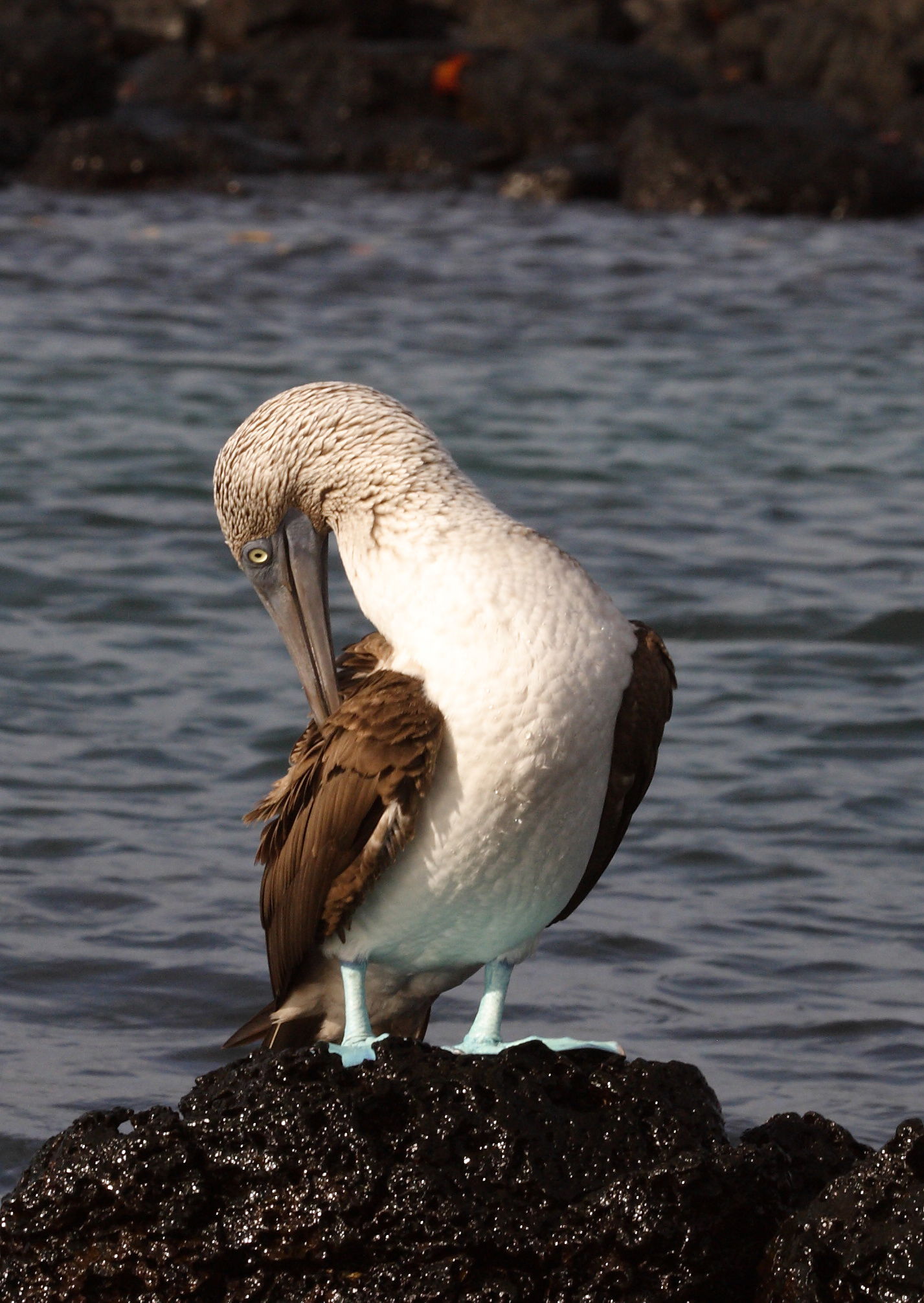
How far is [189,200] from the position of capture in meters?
23.3

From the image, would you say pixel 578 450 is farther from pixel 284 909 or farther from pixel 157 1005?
pixel 284 909

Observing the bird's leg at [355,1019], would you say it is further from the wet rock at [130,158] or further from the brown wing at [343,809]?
the wet rock at [130,158]

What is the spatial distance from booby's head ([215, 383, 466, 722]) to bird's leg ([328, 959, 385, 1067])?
0.56 meters

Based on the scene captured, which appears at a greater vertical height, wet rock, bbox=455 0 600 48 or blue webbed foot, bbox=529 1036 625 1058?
wet rock, bbox=455 0 600 48

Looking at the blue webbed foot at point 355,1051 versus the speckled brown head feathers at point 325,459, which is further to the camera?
the speckled brown head feathers at point 325,459

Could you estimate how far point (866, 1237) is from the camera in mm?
3621

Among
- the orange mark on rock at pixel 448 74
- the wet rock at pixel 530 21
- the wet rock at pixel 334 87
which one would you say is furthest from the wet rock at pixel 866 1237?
the wet rock at pixel 530 21

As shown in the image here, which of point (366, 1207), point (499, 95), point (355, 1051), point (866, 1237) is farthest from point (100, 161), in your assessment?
point (866, 1237)

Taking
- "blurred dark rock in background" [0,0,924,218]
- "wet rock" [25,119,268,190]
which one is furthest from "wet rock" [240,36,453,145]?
"wet rock" [25,119,268,190]

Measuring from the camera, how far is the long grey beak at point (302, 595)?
462 cm

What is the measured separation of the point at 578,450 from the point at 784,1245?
858cm

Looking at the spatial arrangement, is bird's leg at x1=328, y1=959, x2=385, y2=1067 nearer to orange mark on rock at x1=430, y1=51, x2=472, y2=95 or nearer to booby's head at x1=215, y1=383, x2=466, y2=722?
booby's head at x1=215, y1=383, x2=466, y2=722

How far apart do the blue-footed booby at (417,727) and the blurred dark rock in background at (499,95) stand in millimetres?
19857

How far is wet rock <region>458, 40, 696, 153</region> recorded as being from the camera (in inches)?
1056
